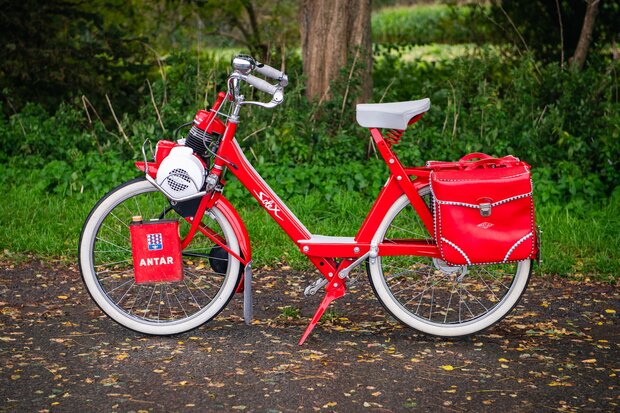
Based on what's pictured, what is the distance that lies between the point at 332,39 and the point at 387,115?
3.64 meters

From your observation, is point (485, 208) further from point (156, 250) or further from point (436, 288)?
point (156, 250)

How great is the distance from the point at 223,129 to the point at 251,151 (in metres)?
2.87

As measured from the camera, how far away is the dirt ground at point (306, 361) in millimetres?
3750

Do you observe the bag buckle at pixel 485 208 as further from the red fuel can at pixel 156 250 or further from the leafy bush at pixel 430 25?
the leafy bush at pixel 430 25

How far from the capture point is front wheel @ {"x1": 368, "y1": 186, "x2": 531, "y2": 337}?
443 centimetres

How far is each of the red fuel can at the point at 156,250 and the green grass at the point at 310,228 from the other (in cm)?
145

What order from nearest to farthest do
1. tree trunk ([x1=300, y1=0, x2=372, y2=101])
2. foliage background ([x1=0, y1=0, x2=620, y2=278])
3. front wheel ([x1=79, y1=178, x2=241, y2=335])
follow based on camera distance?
front wheel ([x1=79, y1=178, x2=241, y2=335]) → foliage background ([x1=0, y1=0, x2=620, y2=278]) → tree trunk ([x1=300, y1=0, x2=372, y2=101])

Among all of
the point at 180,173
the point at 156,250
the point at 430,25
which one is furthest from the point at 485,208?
the point at 430,25

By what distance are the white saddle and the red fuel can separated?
1.04 m

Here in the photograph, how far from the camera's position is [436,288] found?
5363 millimetres

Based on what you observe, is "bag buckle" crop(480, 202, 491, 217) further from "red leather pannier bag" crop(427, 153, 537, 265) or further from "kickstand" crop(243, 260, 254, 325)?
"kickstand" crop(243, 260, 254, 325)

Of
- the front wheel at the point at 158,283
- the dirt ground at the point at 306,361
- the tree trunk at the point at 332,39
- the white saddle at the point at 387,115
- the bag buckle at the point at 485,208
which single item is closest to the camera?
the dirt ground at the point at 306,361

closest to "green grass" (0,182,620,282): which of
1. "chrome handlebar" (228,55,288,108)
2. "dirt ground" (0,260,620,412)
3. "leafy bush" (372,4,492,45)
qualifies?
"dirt ground" (0,260,620,412)

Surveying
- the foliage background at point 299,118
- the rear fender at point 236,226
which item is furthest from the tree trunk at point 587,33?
the rear fender at point 236,226
